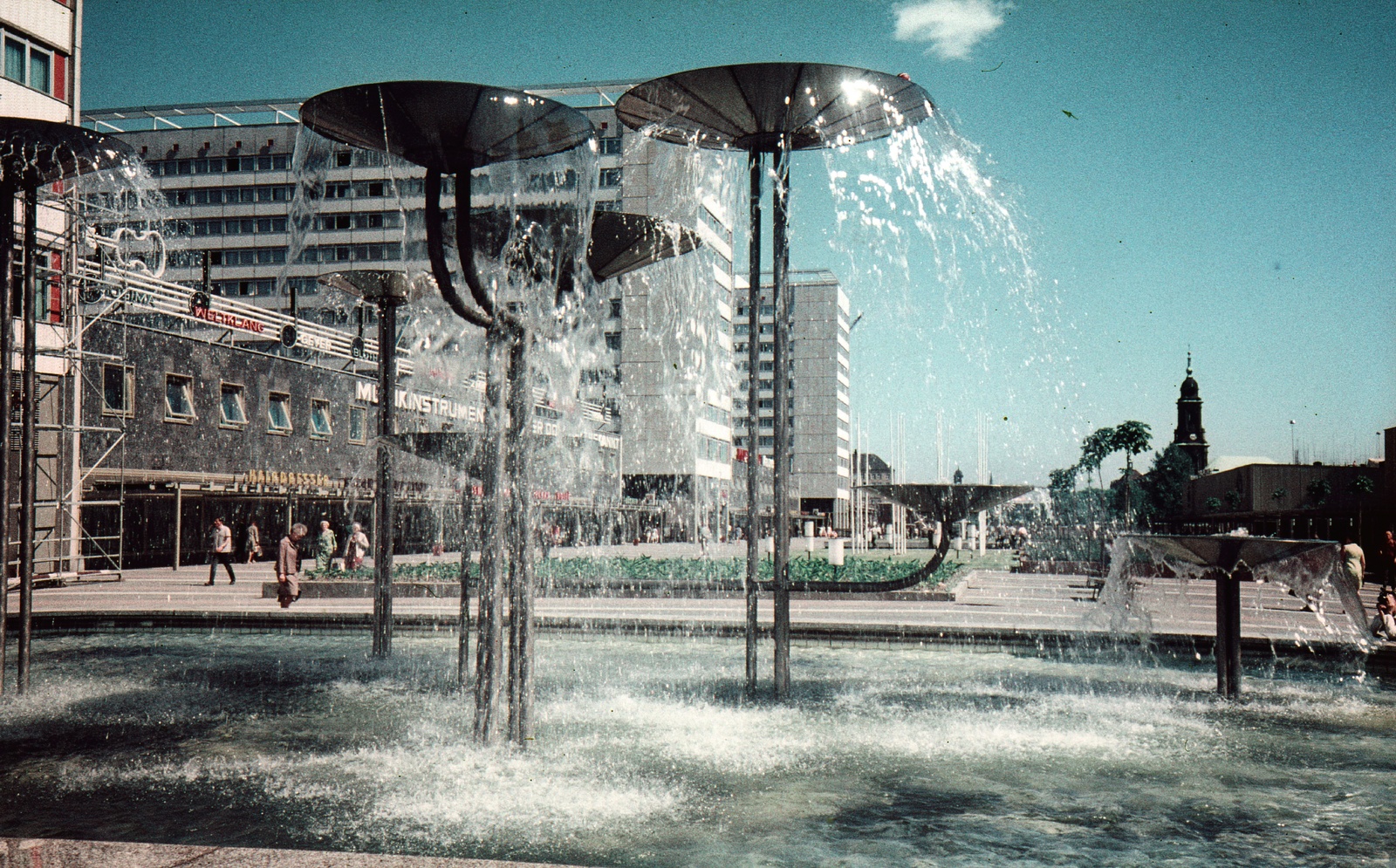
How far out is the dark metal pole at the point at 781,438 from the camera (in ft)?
25.1

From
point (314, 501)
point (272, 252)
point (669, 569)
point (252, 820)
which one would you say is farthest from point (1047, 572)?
point (272, 252)

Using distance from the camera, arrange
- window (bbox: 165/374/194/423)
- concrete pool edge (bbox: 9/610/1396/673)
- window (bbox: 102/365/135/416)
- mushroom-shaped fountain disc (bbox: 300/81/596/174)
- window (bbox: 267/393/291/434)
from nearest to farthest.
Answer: mushroom-shaped fountain disc (bbox: 300/81/596/174)
concrete pool edge (bbox: 9/610/1396/673)
window (bbox: 102/365/135/416)
window (bbox: 165/374/194/423)
window (bbox: 267/393/291/434)

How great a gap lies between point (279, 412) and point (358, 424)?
4.85 m

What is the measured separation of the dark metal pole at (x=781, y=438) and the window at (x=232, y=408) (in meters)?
27.7

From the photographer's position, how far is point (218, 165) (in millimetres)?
64688

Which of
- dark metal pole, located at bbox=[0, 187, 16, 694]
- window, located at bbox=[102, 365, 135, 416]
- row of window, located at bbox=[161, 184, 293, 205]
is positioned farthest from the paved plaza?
row of window, located at bbox=[161, 184, 293, 205]

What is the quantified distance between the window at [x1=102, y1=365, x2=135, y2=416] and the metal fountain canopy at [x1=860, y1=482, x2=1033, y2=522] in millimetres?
25246

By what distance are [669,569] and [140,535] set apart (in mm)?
16980

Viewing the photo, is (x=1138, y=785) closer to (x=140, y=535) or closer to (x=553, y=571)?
(x=553, y=571)

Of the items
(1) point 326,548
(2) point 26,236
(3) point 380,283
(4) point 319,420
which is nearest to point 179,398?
(4) point 319,420

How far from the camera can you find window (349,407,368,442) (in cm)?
3894

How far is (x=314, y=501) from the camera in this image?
36.5 metres

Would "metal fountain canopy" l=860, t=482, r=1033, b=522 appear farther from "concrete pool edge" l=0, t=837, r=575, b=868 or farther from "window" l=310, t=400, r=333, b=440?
"window" l=310, t=400, r=333, b=440

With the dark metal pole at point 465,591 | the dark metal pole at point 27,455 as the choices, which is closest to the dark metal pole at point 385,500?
the dark metal pole at point 465,591
